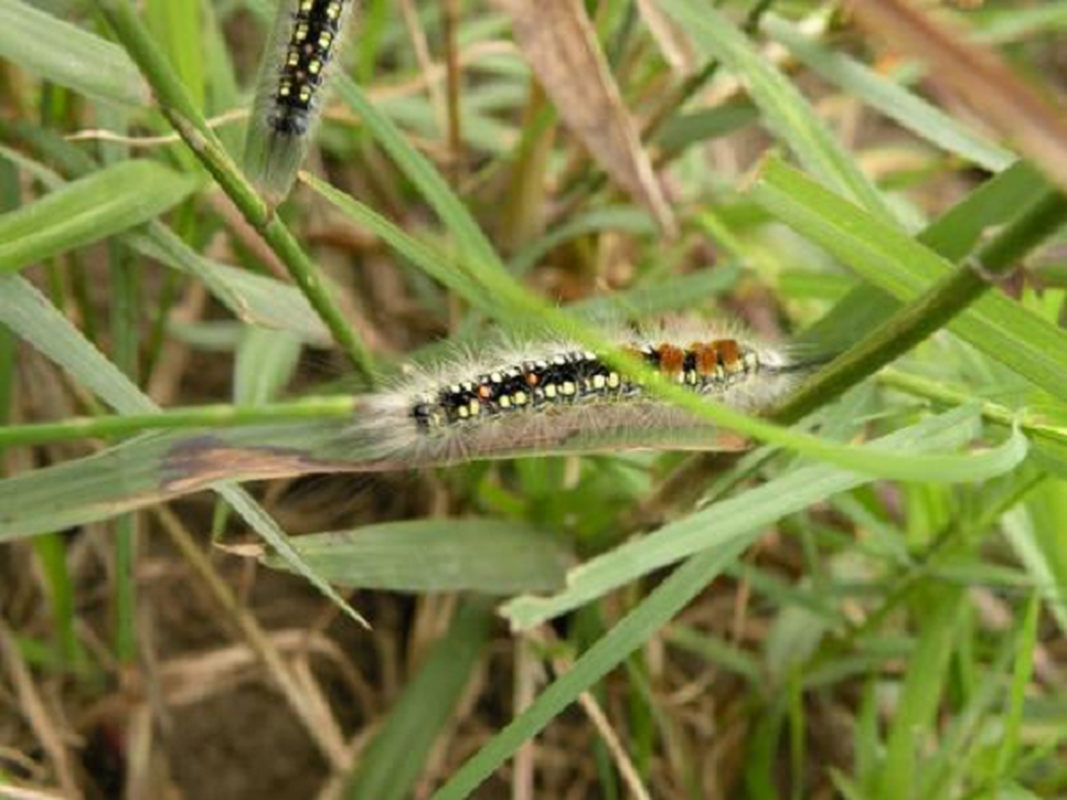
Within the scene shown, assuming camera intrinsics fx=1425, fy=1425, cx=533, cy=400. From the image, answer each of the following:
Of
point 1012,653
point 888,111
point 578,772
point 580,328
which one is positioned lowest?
point 1012,653

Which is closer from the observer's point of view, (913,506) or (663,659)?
(913,506)

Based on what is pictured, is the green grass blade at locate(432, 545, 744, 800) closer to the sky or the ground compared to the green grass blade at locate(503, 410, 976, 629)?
closer to the ground

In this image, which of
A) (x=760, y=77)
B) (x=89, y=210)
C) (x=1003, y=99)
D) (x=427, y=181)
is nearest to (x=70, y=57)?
(x=89, y=210)

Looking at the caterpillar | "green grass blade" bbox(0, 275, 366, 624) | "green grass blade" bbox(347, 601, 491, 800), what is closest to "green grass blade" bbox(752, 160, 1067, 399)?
the caterpillar

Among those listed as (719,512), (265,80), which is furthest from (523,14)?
(719,512)

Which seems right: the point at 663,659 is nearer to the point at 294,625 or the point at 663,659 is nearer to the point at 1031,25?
the point at 294,625

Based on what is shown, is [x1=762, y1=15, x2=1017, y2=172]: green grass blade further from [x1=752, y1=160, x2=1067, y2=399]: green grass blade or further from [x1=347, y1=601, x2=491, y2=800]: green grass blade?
[x1=347, y1=601, x2=491, y2=800]: green grass blade

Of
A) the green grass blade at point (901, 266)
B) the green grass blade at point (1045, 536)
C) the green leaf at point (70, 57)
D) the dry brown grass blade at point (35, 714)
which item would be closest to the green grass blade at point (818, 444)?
the green grass blade at point (901, 266)
